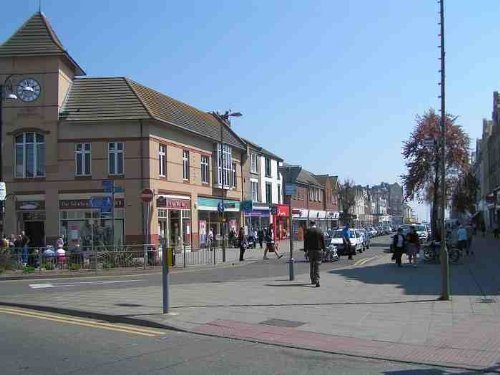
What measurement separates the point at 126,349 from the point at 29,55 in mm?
31788

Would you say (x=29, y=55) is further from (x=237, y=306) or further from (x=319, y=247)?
(x=237, y=306)

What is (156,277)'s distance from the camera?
73.0 ft

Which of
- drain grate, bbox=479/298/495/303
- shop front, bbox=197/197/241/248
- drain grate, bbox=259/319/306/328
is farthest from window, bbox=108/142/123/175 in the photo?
drain grate, bbox=259/319/306/328

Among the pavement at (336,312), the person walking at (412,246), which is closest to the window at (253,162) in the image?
the person walking at (412,246)

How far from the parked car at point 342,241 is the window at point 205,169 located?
1208cm

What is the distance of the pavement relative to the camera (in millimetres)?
9133

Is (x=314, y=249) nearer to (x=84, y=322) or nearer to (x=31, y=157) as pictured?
(x=84, y=322)

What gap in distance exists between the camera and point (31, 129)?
36969mm

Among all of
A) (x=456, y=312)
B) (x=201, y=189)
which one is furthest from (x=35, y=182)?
(x=456, y=312)

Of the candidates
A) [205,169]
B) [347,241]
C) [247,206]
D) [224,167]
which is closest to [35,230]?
[205,169]

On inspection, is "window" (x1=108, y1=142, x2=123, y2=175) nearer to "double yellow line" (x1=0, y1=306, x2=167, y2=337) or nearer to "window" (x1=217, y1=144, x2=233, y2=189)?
"window" (x1=217, y1=144, x2=233, y2=189)

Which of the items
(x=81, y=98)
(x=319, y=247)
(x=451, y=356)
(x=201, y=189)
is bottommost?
(x=451, y=356)

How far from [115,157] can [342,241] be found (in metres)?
14.3

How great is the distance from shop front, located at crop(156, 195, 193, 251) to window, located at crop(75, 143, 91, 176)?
4738 mm
